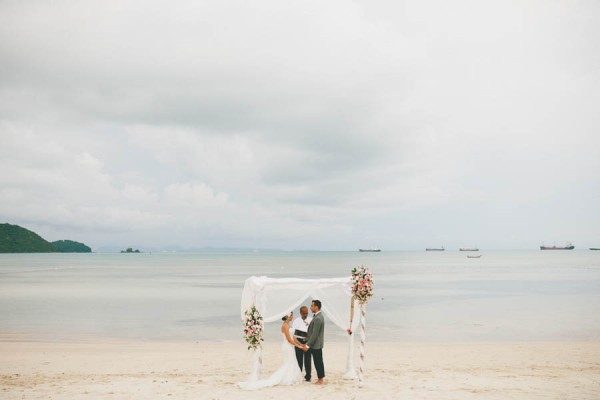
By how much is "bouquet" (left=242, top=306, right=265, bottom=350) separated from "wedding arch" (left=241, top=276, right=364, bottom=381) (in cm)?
25

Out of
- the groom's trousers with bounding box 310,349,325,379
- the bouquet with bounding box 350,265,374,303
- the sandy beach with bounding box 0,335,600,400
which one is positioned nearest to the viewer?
the sandy beach with bounding box 0,335,600,400

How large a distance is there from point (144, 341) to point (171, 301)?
18.9 metres

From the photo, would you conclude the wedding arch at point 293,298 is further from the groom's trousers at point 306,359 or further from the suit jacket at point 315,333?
the groom's trousers at point 306,359

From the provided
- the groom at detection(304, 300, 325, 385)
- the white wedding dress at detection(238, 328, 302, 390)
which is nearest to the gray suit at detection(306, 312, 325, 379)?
the groom at detection(304, 300, 325, 385)

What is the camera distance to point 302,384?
12.5 m

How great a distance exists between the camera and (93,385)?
12383 millimetres

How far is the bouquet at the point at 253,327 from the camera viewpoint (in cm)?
1227

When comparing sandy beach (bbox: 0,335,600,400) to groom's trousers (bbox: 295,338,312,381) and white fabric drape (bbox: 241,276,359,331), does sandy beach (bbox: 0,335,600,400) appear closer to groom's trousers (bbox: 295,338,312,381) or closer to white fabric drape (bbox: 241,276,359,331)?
groom's trousers (bbox: 295,338,312,381)

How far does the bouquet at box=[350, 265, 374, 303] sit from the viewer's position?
498 inches

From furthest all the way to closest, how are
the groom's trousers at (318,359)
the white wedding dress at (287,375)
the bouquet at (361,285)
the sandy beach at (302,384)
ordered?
the bouquet at (361,285)
the groom's trousers at (318,359)
the white wedding dress at (287,375)
the sandy beach at (302,384)

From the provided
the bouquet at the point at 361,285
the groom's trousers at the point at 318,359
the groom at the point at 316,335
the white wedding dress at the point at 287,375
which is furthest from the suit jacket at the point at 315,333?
the bouquet at the point at 361,285

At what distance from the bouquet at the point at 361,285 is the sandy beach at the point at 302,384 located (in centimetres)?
229

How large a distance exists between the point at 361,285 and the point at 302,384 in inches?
119

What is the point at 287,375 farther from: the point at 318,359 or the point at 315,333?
the point at 315,333
